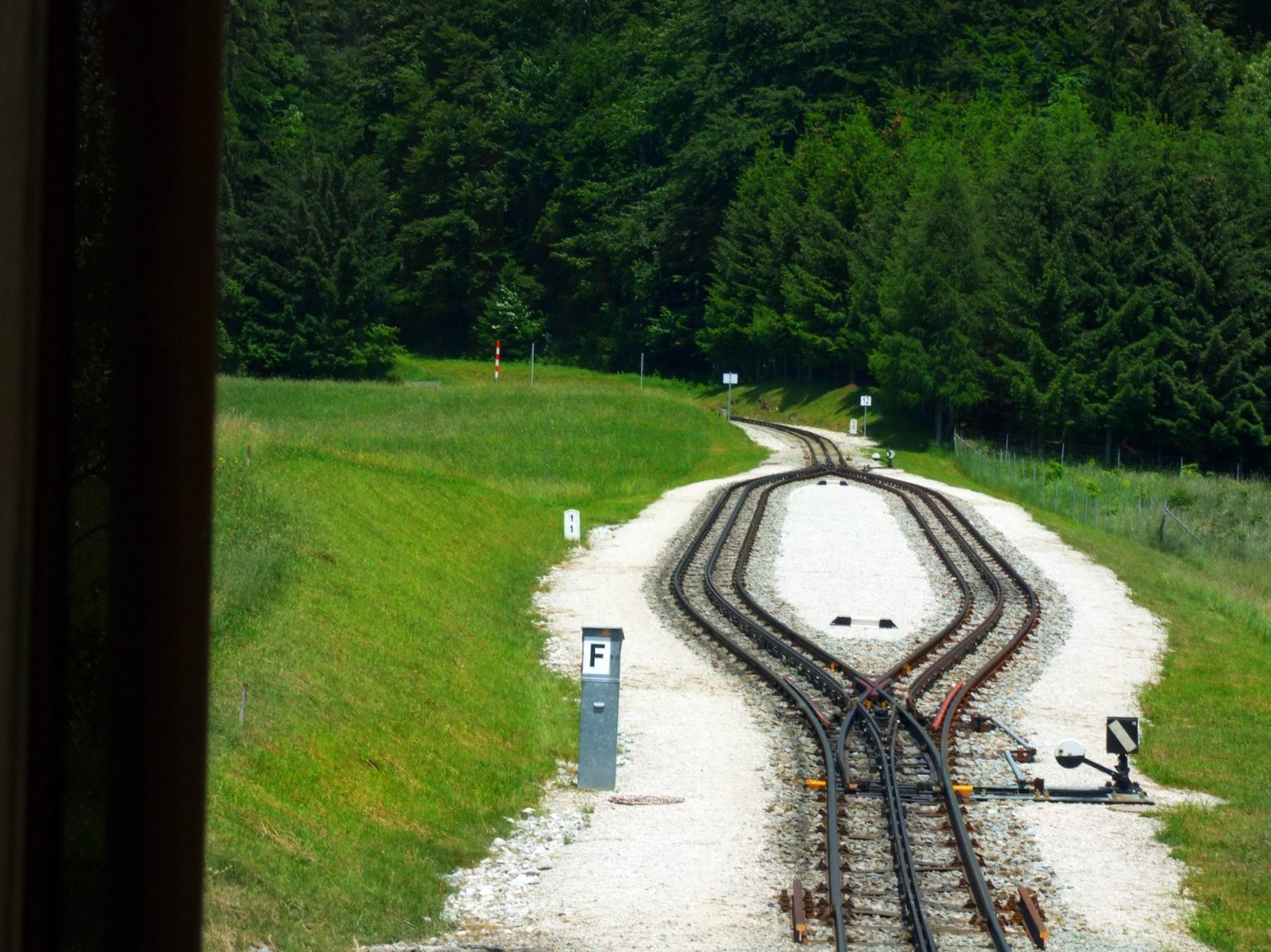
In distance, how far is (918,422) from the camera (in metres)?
63.9

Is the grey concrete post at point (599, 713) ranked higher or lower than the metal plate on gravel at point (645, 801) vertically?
higher

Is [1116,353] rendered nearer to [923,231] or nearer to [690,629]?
[923,231]

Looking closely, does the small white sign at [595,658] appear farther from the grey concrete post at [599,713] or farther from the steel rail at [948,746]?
the steel rail at [948,746]

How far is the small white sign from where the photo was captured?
45.3ft

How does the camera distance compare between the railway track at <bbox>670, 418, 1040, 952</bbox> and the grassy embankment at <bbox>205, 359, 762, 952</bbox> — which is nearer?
the grassy embankment at <bbox>205, 359, 762, 952</bbox>

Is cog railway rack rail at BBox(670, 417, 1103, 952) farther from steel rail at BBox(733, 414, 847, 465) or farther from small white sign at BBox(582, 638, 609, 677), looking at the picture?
steel rail at BBox(733, 414, 847, 465)

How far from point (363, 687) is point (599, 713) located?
7.37ft

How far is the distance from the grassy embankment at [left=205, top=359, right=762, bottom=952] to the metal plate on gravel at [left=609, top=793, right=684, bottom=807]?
0.79m

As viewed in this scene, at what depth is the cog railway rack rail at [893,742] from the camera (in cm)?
993

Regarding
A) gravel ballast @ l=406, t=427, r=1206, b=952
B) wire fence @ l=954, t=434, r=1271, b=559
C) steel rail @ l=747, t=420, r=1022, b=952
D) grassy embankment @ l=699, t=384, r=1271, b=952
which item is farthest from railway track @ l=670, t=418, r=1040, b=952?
wire fence @ l=954, t=434, r=1271, b=559

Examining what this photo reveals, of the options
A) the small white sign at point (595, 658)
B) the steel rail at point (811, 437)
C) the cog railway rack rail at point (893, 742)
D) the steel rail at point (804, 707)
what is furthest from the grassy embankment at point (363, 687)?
the steel rail at point (811, 437)

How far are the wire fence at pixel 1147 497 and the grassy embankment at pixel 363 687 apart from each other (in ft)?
43.8

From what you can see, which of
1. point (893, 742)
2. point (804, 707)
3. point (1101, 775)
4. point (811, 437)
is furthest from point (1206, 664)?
point (811, 437)

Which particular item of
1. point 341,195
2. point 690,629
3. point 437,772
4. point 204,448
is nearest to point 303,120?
point 341,195
